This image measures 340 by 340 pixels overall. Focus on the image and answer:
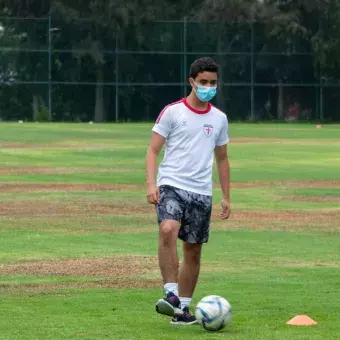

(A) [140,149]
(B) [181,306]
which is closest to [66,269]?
(B) [181,306]

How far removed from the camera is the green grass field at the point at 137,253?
9.85 metres

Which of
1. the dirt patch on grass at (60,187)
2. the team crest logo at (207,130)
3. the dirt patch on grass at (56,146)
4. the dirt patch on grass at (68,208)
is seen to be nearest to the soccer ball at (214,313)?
the team crest logo at (207,130)

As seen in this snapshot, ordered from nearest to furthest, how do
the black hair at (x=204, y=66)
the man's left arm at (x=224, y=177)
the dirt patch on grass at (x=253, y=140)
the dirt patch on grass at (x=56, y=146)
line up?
the black hair at (x=204, y=66) < the man's left arm at (x=224, y=177) < the dirt patch on grass at (x=56, y=146) < the dirt patch on grass at (x=253, y=140)

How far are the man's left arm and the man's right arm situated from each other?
53 centimetres

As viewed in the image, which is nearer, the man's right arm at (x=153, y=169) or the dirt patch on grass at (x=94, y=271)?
the man's right arm at (x=153, y=169)

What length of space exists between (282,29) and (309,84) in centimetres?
308

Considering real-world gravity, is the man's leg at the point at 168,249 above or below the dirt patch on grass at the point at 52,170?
above

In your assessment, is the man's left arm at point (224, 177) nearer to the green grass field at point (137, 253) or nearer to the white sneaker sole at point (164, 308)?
the green grass field at point (137, 253)

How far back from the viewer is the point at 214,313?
927cm

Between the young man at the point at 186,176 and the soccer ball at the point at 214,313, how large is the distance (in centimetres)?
38

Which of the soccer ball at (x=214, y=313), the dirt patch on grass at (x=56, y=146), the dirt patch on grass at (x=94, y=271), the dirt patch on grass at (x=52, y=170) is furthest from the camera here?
the dirt patch on grass at (x=56, y=146)

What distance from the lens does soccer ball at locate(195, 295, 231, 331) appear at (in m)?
9.27

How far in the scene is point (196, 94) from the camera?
9.77 m

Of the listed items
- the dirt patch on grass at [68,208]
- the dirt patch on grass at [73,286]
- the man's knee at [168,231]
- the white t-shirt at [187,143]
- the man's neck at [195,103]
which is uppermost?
the man's neck at [195,103]
